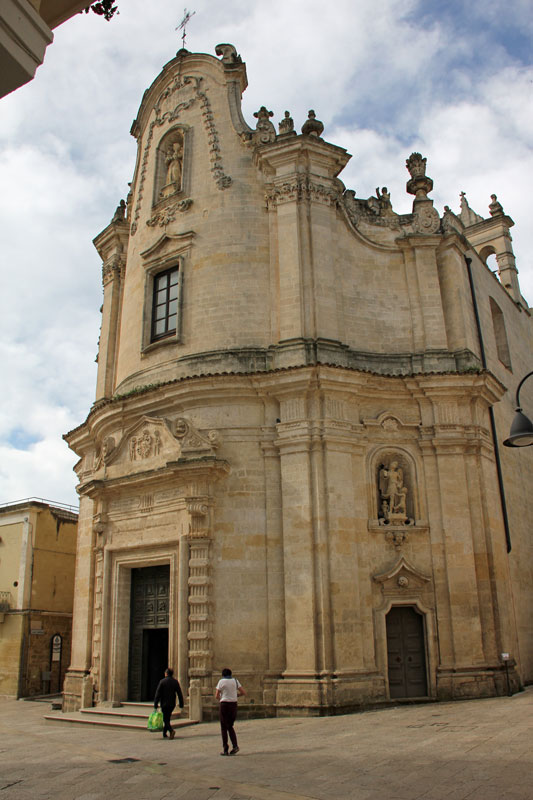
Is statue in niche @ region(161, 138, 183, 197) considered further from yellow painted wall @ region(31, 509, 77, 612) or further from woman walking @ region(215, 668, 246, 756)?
woman walking @ region(215, 668, 246, 756)

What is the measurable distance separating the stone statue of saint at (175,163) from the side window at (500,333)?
1107cm

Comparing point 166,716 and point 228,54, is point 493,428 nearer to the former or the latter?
point 166,716

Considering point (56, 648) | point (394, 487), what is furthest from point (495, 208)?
point (56, 648)

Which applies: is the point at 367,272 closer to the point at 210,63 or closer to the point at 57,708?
the point at 210,63

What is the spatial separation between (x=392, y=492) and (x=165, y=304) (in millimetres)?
8483

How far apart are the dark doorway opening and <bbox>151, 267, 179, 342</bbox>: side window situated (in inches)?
316

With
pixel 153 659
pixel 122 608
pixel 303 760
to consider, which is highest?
pixel 122 608

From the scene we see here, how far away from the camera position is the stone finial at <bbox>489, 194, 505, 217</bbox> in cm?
3033

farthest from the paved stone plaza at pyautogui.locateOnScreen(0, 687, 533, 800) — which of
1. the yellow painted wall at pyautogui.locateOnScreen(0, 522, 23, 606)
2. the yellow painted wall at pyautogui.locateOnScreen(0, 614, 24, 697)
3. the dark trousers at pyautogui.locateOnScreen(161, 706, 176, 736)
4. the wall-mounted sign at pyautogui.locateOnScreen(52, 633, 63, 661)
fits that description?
the yellow painted wall at pyautogui.locateOnScreen(0, 522, 23, 606)

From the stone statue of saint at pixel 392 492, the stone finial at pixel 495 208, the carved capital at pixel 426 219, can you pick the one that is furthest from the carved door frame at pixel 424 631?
the stone finial at pixel 495 208

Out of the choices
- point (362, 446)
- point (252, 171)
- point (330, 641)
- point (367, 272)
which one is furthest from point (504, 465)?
point (252, 171)

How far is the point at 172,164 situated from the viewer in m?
21.7

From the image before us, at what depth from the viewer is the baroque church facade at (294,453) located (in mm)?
15695

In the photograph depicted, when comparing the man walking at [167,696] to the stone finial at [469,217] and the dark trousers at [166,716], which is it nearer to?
the dark trousers at [166,716]
